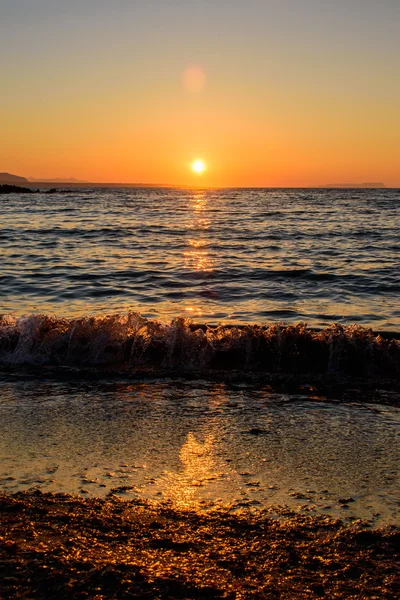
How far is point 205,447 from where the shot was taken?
4.44 meters

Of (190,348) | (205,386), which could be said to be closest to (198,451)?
(205,386)

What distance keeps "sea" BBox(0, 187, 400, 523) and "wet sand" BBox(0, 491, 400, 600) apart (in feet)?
0.72

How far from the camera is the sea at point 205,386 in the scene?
382cm

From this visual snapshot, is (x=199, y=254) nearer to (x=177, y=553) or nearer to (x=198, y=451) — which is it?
(x=198, y=451)

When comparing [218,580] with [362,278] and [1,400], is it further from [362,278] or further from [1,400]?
[362,278]

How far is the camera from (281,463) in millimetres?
4129

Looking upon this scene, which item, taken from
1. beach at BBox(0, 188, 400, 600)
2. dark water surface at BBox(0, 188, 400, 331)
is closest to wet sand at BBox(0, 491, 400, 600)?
beach at BBox(0, 188, 400, 600)

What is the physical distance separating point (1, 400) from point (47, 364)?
5.69 ft

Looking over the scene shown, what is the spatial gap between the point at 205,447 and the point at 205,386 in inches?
75.3

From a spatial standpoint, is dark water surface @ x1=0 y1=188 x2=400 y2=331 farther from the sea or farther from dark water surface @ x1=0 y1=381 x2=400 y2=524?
dark water surface @ x1=0 y1=381 x2=400 y2=524

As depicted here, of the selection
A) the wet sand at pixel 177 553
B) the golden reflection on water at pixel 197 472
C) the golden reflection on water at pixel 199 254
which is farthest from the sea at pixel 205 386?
the golden reflection on water at pixel 199 254

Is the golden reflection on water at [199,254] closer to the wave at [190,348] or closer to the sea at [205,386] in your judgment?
the sea at [205,386]

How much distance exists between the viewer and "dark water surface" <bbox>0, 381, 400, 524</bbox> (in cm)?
→ 365

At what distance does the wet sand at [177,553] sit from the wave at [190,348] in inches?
147
